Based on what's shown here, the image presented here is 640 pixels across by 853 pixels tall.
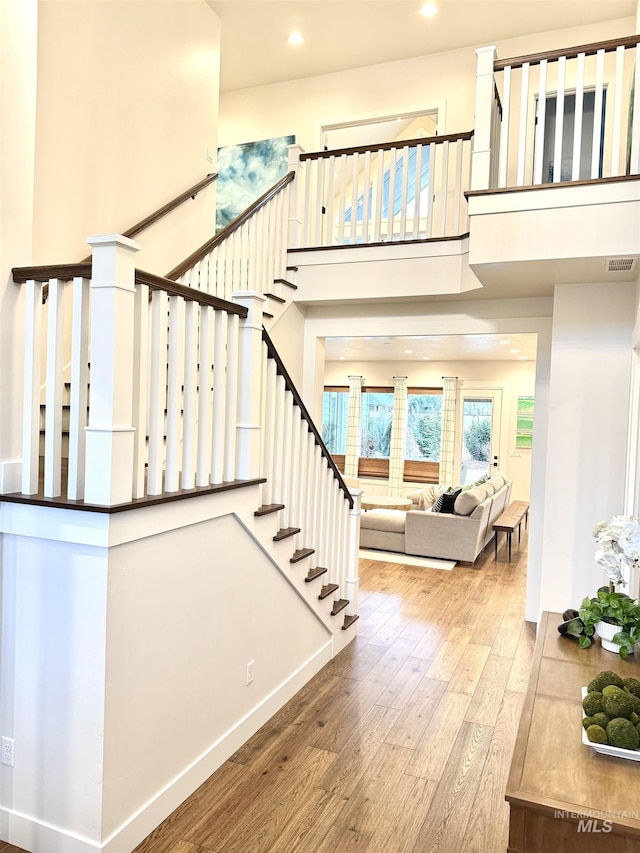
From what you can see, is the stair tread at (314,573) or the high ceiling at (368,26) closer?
the stair tread at (314,573)

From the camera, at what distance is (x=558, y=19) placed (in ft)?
18.5

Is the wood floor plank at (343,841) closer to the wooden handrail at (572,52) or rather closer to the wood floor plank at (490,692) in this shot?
the wood floor plank at (490,692)

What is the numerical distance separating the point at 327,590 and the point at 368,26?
18.0 feet

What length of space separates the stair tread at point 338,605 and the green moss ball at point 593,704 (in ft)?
7.90

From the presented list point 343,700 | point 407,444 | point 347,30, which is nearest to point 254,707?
point 343,700

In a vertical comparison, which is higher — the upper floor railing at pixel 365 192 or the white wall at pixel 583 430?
the upper floor railing at pixel 365 192

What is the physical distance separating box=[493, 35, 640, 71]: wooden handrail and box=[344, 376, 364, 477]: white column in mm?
8496

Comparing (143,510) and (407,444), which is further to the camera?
(407,444)

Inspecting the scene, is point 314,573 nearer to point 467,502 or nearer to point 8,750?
point 8,750

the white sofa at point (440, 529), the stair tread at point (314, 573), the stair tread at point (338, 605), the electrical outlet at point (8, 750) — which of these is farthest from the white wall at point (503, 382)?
the electrical outlet at point (8, 750)

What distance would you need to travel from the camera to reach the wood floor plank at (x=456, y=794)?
2.23 meters

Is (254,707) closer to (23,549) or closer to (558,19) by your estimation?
(23,549)

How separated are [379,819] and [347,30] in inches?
261

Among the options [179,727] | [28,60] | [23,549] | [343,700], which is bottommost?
[343,700]
